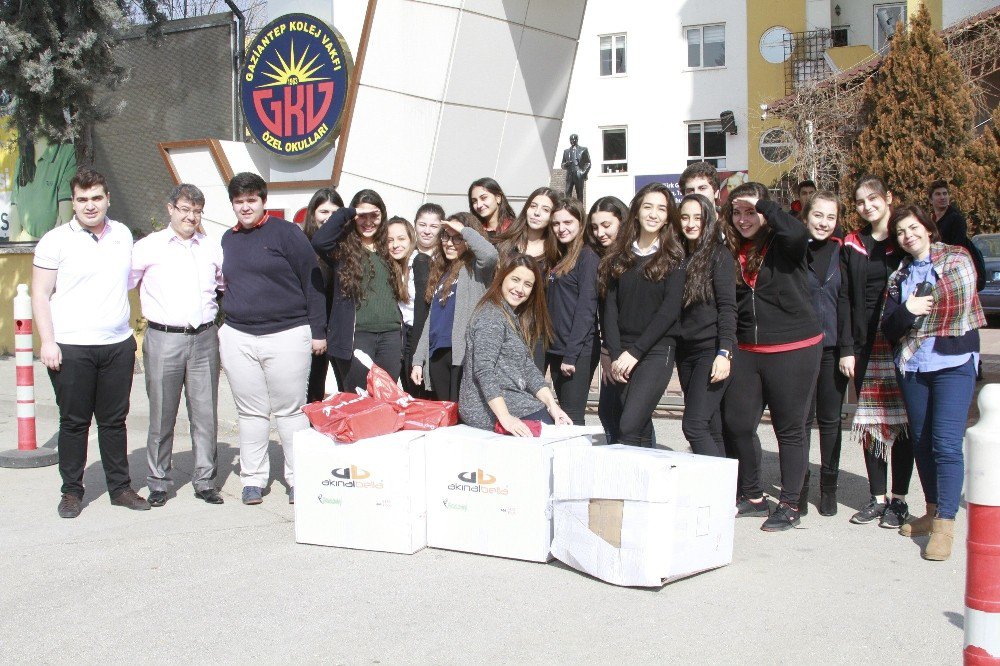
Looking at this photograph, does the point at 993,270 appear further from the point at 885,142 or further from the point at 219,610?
the point at 219,610

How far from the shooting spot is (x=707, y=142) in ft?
98.0

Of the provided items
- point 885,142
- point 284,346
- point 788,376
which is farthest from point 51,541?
point 885,142

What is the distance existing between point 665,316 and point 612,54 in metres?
26.7


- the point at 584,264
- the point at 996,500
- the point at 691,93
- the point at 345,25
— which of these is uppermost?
the point at 691,93

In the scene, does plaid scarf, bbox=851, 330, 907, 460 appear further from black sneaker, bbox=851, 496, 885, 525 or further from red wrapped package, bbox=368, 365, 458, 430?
red wrapped package, bbox=368, 365, 458, 430

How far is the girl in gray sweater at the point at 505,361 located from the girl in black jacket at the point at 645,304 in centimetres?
44

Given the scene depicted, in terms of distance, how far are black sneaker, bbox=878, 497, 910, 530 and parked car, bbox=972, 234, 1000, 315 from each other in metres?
12.0

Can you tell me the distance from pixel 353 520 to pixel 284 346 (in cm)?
139

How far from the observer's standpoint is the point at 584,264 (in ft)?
19.0

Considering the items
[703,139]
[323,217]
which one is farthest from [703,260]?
[703,139]

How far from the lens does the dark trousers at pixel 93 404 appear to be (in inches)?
231

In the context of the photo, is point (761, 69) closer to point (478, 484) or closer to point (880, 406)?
point (880, 406)

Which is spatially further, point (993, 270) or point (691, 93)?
point (691, 93)

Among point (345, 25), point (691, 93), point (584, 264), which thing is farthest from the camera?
point (691, 93)
